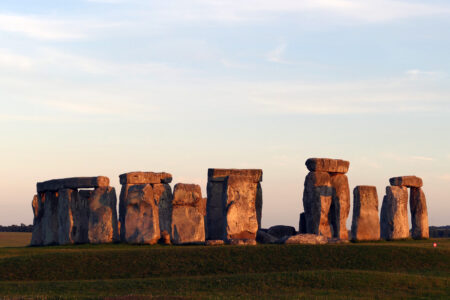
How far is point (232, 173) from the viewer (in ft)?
126

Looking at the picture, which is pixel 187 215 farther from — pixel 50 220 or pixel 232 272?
pixel 232 272

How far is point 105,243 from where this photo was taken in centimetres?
3628

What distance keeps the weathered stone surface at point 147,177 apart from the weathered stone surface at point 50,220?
16.1ft

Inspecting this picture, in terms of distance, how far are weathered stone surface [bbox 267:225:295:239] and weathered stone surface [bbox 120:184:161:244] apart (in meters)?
7.32

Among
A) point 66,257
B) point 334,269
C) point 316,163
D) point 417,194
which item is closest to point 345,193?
point 316,163

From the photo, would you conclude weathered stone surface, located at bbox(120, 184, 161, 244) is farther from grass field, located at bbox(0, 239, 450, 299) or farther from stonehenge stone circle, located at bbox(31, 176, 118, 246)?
grass field, located at bbox(0, 239, 450, 299)

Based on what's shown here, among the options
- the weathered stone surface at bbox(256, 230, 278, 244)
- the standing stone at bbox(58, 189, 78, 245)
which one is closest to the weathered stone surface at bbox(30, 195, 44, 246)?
the standing stone at bbox(58, 189, 78, 245)

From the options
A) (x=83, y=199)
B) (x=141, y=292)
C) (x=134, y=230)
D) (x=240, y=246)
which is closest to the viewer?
(x=141, y=292)

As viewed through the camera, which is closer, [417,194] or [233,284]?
[233,284]

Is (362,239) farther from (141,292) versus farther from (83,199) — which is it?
(141,292)

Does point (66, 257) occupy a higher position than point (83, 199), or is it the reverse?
point (83, 199)

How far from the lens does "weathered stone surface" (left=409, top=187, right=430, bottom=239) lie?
4041 centimetres

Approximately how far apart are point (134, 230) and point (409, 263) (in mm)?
13387

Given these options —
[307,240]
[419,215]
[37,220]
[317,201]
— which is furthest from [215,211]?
[419,215]
